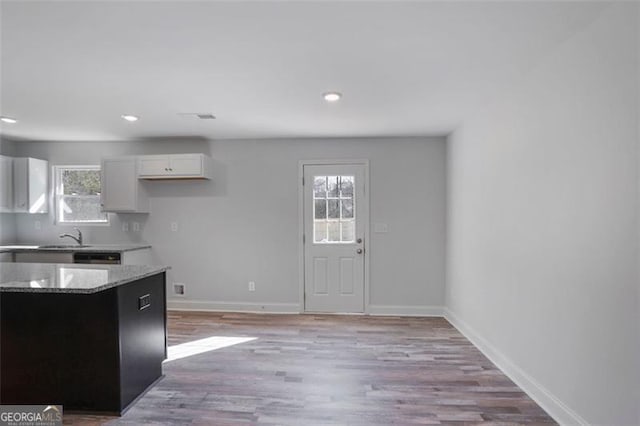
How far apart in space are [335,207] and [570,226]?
9.37ft

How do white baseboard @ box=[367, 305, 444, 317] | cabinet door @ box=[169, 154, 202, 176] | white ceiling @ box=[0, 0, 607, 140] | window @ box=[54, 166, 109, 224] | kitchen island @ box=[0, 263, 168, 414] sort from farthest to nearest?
1. window @ box=[54, 166, 109, 224]
2. white baseboard @ box=[367, 305, 444, 317]
3. cabinet door @ box=[169, 154, 202, 176]
4. kitchen island @ box=[0, 263, 168, 414]
5. white ceiling @ box=[0, 0, 607, 140]

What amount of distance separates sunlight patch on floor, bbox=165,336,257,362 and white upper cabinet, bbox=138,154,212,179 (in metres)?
2.00

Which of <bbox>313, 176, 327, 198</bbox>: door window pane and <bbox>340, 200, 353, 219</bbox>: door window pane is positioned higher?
<bbox>313, 176, 327, 198</bbox>: door window pane

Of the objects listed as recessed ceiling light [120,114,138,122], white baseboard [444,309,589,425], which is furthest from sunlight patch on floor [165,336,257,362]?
recessed ceiling light [120,114,138,122]

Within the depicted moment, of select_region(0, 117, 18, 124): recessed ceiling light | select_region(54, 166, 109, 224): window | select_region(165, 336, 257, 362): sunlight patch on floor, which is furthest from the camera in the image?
select_region(54, 166, 109, 224): window

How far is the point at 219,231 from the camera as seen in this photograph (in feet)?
15.3

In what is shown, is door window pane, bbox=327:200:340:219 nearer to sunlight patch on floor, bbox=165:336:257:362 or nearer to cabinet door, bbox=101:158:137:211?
sunlight patch on floor, bbox=165:336:257:362

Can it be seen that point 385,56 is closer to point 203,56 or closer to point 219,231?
point 203,56

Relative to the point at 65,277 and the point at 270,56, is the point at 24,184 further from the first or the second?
the point at 270,56

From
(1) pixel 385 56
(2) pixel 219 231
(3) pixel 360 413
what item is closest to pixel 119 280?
(3) pixel 360 413

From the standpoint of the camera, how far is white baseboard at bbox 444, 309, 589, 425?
205cm

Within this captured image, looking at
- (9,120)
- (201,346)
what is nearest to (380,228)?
(201,346)

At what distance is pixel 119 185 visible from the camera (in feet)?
14.4

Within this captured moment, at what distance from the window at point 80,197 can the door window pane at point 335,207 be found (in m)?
3.04
